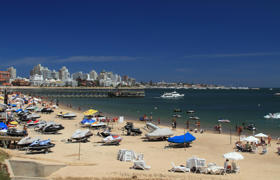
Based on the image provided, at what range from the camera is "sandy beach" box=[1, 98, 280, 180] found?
537 inches

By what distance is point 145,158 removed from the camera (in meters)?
17.7

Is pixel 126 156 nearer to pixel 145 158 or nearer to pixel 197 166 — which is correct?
pixel 145 158

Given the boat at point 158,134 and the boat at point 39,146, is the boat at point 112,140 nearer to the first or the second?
the boat at point 158,134

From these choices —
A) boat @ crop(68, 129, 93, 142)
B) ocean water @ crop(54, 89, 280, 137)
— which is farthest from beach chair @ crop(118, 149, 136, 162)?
ocean water @ crop(54, 89, 280, 137)

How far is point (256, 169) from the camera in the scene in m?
15.6

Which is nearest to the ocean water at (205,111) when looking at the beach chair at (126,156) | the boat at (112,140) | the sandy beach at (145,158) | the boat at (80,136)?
the sandy beach at (145,158)

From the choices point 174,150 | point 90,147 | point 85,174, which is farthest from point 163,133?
point 85,174

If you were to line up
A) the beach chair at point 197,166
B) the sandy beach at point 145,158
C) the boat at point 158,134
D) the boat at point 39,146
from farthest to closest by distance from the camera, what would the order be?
the boat at point 158,134, the boat at point 39,146, the beach chair at point 197,166, the sandy beach at point 145,158

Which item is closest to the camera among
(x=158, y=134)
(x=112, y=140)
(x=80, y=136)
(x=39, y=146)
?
(x=39, y=146)

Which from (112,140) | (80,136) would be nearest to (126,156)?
(112,140)

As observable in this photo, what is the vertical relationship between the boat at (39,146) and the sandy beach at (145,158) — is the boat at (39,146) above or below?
above

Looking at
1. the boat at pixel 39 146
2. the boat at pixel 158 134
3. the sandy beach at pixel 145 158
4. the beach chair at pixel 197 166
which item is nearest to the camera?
the sandy beach at pixel 145 158

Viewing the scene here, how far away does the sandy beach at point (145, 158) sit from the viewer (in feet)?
44.8

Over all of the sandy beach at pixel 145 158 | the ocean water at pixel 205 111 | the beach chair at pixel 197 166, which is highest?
the beach chair at pixel 197 166
